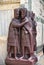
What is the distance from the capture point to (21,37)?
129 inches

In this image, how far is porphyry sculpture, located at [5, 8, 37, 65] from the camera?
3184 mm

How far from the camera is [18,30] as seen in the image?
10.7ft

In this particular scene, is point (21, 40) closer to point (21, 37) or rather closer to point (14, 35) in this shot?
point (21, 37)

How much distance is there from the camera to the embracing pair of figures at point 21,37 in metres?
3.20

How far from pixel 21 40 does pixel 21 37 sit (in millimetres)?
52

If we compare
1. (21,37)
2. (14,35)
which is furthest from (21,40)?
(14,35)

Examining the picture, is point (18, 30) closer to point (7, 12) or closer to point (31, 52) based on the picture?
point (31, 52)

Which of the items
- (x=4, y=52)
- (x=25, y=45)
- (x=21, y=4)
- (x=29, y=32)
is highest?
(x=21, y=4)

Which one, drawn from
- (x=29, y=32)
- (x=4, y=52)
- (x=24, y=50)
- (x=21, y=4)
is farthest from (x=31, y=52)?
A: (x=21, y=4)

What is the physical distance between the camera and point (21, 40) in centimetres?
327

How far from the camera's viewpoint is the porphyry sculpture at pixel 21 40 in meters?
3.18

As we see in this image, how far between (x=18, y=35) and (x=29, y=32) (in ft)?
0.66

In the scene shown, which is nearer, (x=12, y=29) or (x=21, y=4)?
(x=12, y=29)

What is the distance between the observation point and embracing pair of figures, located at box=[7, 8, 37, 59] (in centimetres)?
320
